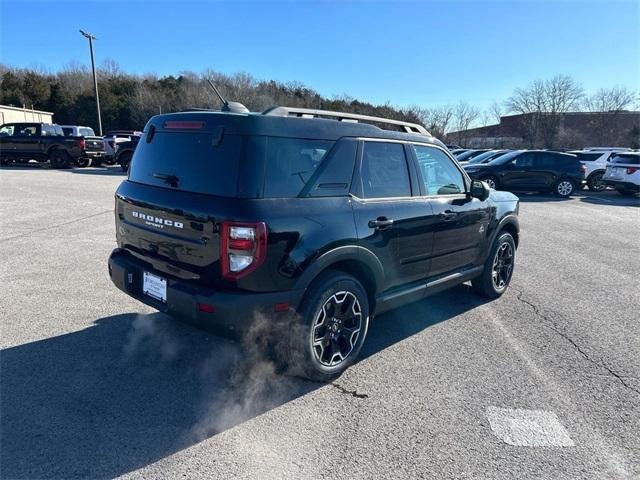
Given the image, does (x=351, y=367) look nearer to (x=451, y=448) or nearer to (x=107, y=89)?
(x=451, y=448)

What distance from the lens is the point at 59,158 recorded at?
2017cm

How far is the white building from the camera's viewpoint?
3767 cm

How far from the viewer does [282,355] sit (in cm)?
299

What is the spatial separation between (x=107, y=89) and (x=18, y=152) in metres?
32.7

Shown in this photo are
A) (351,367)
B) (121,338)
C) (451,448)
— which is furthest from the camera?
(121,338)

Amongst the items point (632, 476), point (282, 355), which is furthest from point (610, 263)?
point (282, 355)

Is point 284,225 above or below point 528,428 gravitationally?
above

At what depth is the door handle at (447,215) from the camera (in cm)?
409

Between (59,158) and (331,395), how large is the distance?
71.1 feet

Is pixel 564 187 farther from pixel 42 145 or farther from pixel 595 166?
pixel 42 145

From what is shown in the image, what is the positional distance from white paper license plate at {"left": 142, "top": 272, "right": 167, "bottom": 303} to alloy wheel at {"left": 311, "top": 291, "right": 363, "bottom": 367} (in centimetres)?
110

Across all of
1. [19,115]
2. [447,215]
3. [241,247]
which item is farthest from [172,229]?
[19,115]

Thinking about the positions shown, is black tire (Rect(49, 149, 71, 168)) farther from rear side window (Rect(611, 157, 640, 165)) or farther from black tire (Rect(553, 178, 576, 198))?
rear side window (Rect(611, 157, 640, 165))

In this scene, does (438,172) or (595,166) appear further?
(595,166)
